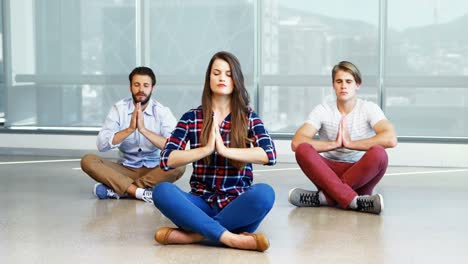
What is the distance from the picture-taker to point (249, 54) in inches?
321

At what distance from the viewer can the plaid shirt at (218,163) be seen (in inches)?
163

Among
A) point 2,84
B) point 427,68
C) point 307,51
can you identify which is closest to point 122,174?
point 307,51

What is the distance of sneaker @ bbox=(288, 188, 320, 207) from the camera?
17.2 ft

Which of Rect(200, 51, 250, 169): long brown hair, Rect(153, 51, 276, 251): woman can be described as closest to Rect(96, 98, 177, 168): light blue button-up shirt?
Rect(153, 51, 276, 251): woman

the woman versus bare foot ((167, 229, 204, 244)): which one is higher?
the woman

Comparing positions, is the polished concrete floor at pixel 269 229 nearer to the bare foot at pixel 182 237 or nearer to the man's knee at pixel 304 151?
the bare foot at pixel 182 237

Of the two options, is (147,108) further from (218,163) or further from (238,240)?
(238,240)

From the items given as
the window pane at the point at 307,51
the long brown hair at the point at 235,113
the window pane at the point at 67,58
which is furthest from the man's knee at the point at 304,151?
the window pane at the point at 67,58

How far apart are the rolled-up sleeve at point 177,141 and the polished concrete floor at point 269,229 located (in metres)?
0.43

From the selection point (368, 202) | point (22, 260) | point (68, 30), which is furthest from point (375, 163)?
point (68, 30)

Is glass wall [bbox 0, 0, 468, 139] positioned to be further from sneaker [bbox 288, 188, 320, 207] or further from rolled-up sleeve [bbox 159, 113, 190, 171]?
rolled-up sleeve [bbox 159, 113, 190, 171]

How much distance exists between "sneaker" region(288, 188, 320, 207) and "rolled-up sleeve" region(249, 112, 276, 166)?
1.18 m

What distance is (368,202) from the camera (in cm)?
495

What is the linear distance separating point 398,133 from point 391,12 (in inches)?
45.5
